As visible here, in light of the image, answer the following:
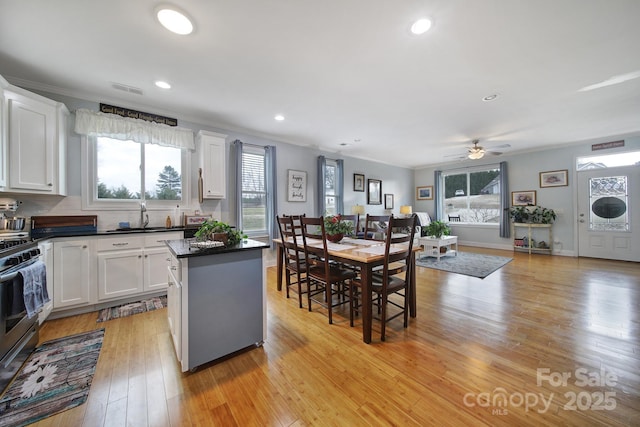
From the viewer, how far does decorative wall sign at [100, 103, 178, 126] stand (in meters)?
3.12

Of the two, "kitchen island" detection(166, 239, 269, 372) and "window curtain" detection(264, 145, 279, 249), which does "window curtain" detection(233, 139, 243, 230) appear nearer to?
"window curtain" detection(264, 145, 279, 249)

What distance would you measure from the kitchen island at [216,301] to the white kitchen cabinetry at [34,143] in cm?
202

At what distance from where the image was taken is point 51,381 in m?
1.64

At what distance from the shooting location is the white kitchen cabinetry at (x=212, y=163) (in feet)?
12.0

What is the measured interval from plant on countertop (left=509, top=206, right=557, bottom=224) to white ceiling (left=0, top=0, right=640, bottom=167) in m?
2.54

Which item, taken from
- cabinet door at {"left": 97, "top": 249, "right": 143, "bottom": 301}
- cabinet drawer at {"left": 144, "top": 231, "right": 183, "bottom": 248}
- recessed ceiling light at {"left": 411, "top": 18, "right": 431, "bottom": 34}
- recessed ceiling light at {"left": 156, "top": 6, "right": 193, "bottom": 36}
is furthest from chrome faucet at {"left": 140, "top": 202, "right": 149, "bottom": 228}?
recessed ceiling light at {"left": 411, "top": 18, "right": 431, "bottom": 34}

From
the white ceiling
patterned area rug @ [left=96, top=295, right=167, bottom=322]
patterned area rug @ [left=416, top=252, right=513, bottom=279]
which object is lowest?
patterned area rug @ [left=96, top=295, right=167, bottom=322]

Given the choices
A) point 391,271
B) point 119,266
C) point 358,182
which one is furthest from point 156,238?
point 358,182

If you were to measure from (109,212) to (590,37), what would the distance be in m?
5.55

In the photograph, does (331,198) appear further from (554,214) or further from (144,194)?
(554,214)

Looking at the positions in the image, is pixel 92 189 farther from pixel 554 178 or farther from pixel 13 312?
pixel 554 178

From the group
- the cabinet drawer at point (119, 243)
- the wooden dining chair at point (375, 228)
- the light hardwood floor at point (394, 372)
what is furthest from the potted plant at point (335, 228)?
the cabinet drawer at point (119, 243)

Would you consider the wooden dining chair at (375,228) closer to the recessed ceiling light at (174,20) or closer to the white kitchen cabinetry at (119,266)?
the recessed ceiling light at (174,20)

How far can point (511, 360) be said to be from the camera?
1844mm
